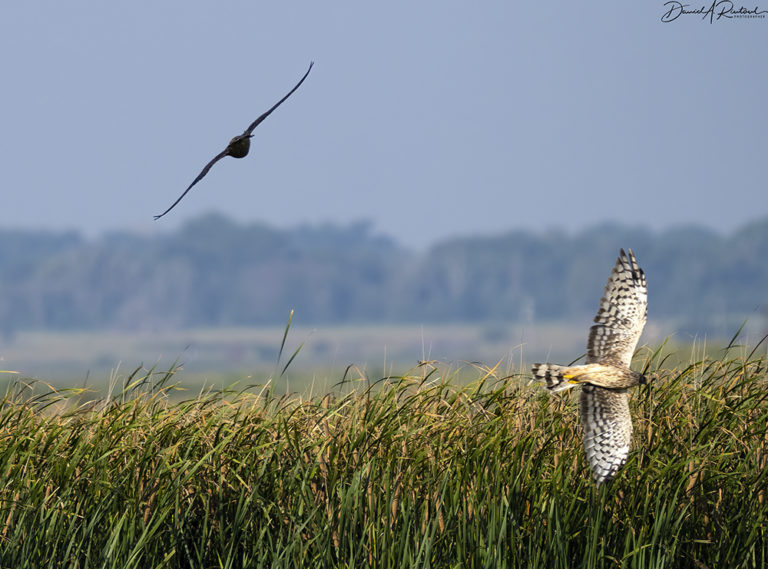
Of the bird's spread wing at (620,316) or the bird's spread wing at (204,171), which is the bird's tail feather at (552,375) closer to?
the bird's spread wing at (620,316)

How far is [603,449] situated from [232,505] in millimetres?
2755

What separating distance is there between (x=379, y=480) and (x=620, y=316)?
7.23 ft

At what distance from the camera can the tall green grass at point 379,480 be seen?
243 inches

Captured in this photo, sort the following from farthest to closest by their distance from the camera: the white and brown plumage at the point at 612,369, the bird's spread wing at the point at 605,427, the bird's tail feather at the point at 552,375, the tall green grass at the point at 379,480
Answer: the tall green grass at the point at 379,480, the bird's spread wing at the point at 605,427, the white and brown plumage at the point at 612,369, the bird's tail feather at the point at 552,375

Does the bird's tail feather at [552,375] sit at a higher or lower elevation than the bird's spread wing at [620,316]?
lower

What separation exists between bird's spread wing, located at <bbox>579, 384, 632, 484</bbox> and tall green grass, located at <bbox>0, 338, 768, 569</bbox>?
32.4 inches

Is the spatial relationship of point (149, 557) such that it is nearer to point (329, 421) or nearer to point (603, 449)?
point (329, 421)

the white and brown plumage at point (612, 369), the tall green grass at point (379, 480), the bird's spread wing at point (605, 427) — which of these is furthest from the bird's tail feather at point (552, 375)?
the tall green grass at point (379, 480)

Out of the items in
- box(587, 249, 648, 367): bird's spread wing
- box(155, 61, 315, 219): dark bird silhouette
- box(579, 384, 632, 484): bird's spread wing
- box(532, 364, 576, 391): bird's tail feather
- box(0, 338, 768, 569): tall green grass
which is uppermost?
box(155, 61, 315, 219): dark bird silhouette

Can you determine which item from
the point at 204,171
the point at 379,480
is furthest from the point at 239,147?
the point at 379,480

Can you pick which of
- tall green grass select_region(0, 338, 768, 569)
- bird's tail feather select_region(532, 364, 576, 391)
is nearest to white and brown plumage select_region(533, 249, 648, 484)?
bird's tail feather select_region(532, 364, 576, 391)

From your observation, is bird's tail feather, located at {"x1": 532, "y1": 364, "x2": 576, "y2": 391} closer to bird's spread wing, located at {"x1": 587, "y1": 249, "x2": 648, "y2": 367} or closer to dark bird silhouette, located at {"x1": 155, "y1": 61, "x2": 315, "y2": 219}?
bird's spread wing, located at {"x1": 587, "y1": 249, "x2": 648, "y2": 367}

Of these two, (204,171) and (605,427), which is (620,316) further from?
(204,171)

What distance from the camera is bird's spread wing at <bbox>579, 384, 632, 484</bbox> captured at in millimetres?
5180
